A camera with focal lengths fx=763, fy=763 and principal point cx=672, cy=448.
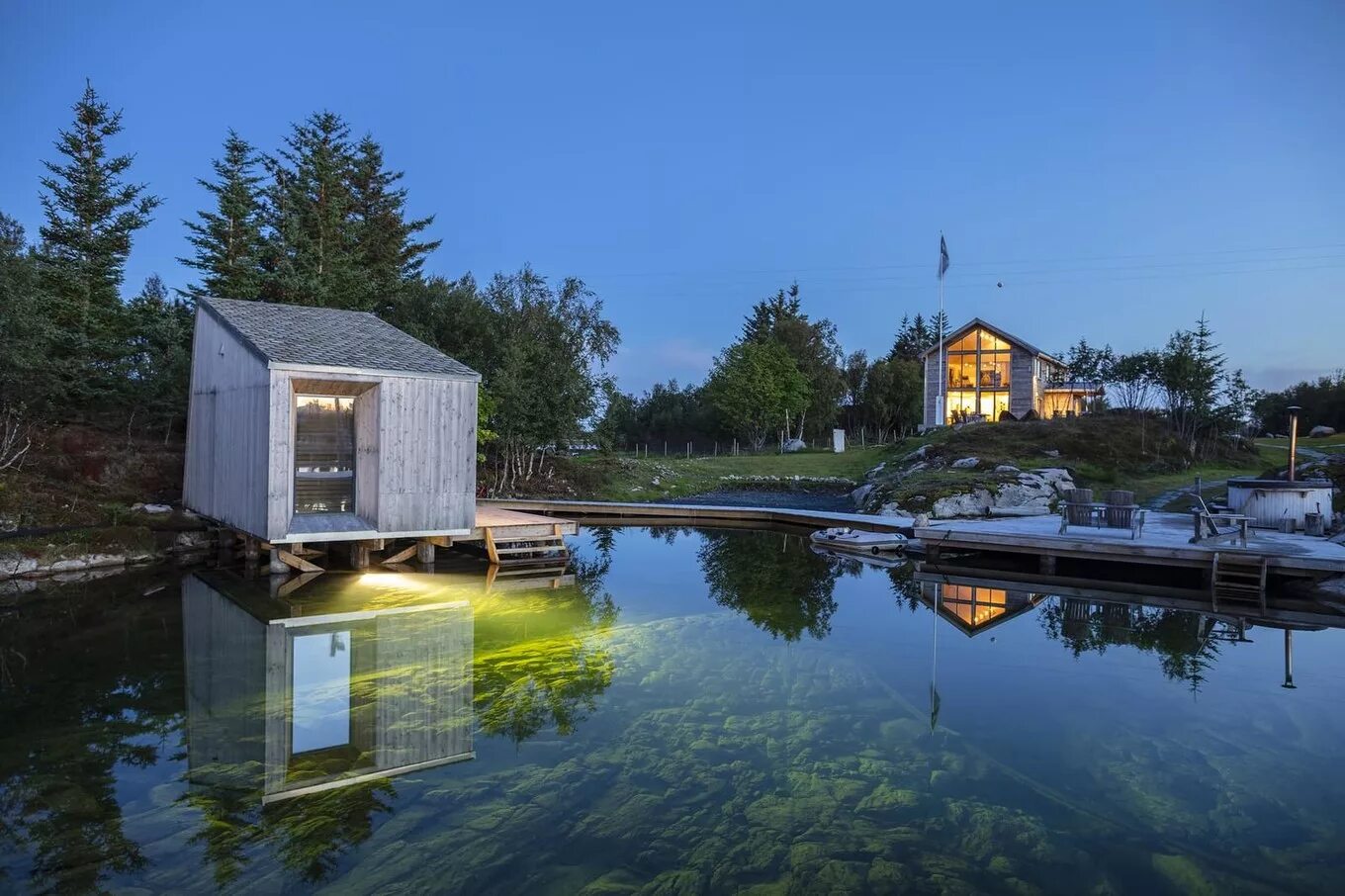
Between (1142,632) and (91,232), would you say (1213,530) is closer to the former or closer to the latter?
(1142,632)

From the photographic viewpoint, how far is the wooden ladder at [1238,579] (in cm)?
1270

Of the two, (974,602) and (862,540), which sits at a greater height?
(862,540)

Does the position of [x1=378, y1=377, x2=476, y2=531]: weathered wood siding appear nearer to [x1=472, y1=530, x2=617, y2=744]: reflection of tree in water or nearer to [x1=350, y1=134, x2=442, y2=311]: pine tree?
[x1=472, y1=530, x2=617, y2=744]: reflection of tree in water

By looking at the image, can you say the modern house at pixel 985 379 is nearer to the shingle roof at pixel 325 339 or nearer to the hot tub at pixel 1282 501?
the hot tub at pixel 1282 501

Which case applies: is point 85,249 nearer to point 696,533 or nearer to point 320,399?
point 320,399

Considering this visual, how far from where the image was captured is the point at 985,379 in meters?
39.0

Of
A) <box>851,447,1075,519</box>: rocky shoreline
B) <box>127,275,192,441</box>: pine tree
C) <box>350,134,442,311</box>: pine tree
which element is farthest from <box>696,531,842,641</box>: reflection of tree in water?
<box>350,134,442,311</box>: pine tree

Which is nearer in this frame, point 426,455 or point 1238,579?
point 1238,579

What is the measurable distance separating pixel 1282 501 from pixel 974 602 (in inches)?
314

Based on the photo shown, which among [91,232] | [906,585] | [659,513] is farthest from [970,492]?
[91,232]

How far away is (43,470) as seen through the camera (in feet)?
61.4

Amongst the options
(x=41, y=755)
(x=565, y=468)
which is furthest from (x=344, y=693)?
(x=565, y=468)

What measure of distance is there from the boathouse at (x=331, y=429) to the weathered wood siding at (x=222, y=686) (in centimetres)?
232

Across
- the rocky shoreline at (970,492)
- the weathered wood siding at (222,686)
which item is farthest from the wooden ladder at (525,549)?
the rocky shoreline at (970,492)
